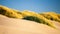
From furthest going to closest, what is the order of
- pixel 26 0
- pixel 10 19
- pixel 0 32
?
pixel 26 0 < pixel 10 19 < pixel 0 32

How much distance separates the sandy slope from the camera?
1.50 metres

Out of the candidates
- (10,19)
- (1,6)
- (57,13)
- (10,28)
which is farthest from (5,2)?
(57,13)

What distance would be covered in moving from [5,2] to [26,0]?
26 centimetres

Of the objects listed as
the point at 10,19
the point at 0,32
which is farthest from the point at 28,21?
the point at 0,32

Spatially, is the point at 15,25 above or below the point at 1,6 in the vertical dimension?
below

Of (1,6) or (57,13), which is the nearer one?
(1,6)

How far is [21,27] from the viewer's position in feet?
5.05

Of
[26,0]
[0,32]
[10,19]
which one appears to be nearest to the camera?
[0,32]

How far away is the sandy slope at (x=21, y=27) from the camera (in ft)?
4.91

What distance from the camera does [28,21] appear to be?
1599 mm

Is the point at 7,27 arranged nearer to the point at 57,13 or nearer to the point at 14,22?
the point at 14,22

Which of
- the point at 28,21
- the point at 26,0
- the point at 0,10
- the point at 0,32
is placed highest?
the point at 26,0

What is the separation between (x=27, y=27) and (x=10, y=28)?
19cm

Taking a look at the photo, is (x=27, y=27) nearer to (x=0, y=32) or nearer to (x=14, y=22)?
(x=14, y=22)
